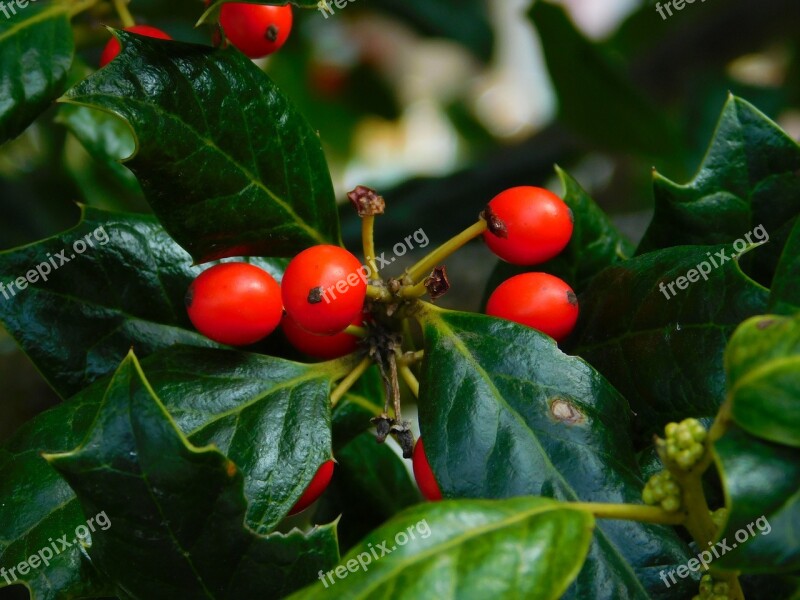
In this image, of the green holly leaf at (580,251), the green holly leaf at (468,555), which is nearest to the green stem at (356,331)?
the green holly leaf at (580,251)

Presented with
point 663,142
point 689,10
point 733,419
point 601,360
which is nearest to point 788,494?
point 733,419

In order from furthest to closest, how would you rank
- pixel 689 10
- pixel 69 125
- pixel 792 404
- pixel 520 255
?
pixel 689 10
pixel 69 125
pixel 520 255
pixel 792 404

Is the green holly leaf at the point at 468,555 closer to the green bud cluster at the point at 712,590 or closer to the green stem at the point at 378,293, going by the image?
A: the green bud cluster at the point at 712,590

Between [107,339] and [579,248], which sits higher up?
[107,339]

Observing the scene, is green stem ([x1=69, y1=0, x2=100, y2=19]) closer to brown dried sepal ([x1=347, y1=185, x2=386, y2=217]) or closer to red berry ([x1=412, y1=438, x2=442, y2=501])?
brown dried sepal ([x1=347, y1=185, x2=386, y2=217])

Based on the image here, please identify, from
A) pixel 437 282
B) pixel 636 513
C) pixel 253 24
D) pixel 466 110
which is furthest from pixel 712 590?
pixel 466 110

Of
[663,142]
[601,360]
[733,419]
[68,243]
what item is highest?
[68,243]

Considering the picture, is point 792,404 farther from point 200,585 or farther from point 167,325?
point 167,325
